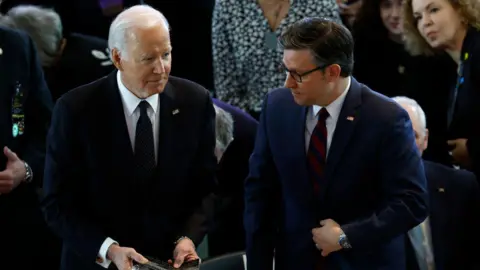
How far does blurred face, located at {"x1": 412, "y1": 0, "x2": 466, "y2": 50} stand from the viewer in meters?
4.27

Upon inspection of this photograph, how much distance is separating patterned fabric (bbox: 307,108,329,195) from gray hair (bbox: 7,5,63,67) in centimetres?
205

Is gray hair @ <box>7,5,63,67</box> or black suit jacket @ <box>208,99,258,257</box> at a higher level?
gray hair @ <box>7,5,63,67</box>

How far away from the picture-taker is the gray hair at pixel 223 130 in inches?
156

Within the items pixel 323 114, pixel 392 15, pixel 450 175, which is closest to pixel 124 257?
pixel 323 114

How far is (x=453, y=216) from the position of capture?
392cm

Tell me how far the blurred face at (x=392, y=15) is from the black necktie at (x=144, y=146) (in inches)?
84.3

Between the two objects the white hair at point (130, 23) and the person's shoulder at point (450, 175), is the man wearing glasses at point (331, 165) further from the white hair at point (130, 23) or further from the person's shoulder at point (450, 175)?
the person's shoulder at point (450, 175)

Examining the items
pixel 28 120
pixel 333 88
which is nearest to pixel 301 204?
pixel 333 88

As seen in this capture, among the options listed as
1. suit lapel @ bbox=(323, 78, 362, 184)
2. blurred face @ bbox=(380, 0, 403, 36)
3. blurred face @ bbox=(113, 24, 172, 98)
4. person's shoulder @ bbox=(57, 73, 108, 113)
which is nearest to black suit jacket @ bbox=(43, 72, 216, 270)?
person's shoulder @ bbox=(57, 73, 108, 113)

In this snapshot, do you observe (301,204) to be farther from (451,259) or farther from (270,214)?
(451,259)

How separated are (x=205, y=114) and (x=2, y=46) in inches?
43.4

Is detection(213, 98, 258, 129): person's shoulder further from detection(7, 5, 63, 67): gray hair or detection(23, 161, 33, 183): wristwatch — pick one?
detection(7, 5, 63, 67): gray hair

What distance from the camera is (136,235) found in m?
3.10

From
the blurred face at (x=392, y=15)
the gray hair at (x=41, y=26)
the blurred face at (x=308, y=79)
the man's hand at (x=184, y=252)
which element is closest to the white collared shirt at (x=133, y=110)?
the man's hand at (x=184, y=252)
